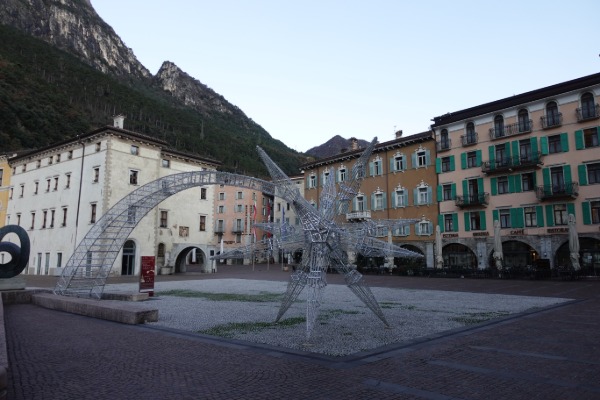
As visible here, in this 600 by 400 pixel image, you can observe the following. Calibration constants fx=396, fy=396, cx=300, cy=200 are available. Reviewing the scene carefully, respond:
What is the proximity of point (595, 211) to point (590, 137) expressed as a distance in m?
6.07

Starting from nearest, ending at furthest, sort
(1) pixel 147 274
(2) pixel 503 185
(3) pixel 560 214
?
(1) pixel 147 274, (3) pixel 560 214, (2) pixel 503 185

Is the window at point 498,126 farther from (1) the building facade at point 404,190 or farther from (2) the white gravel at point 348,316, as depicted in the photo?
(2) the white gravel at point 348,316

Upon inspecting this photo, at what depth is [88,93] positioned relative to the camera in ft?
331

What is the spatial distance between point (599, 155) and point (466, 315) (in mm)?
26680

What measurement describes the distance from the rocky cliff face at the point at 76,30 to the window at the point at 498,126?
14416 cm

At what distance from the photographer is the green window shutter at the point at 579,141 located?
32.3 meters

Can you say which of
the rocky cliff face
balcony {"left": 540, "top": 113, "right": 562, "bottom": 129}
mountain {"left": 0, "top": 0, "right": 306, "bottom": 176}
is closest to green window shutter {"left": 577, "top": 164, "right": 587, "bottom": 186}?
balcony {"left": 540, "top": 113, "right": 562, "bottom": 129}

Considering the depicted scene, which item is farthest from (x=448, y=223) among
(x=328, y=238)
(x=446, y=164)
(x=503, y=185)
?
(x=328, y=238)

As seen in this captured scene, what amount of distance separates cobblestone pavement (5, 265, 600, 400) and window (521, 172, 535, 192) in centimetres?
2773

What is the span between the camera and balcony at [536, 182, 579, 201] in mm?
31828

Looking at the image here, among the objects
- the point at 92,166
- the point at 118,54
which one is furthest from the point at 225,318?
the point at 118,54

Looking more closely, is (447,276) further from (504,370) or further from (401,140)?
(504,370)

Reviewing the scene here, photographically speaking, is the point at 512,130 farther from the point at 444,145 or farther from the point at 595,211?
the point at 595,211

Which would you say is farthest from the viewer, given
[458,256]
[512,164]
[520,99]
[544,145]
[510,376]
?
[458,256]
